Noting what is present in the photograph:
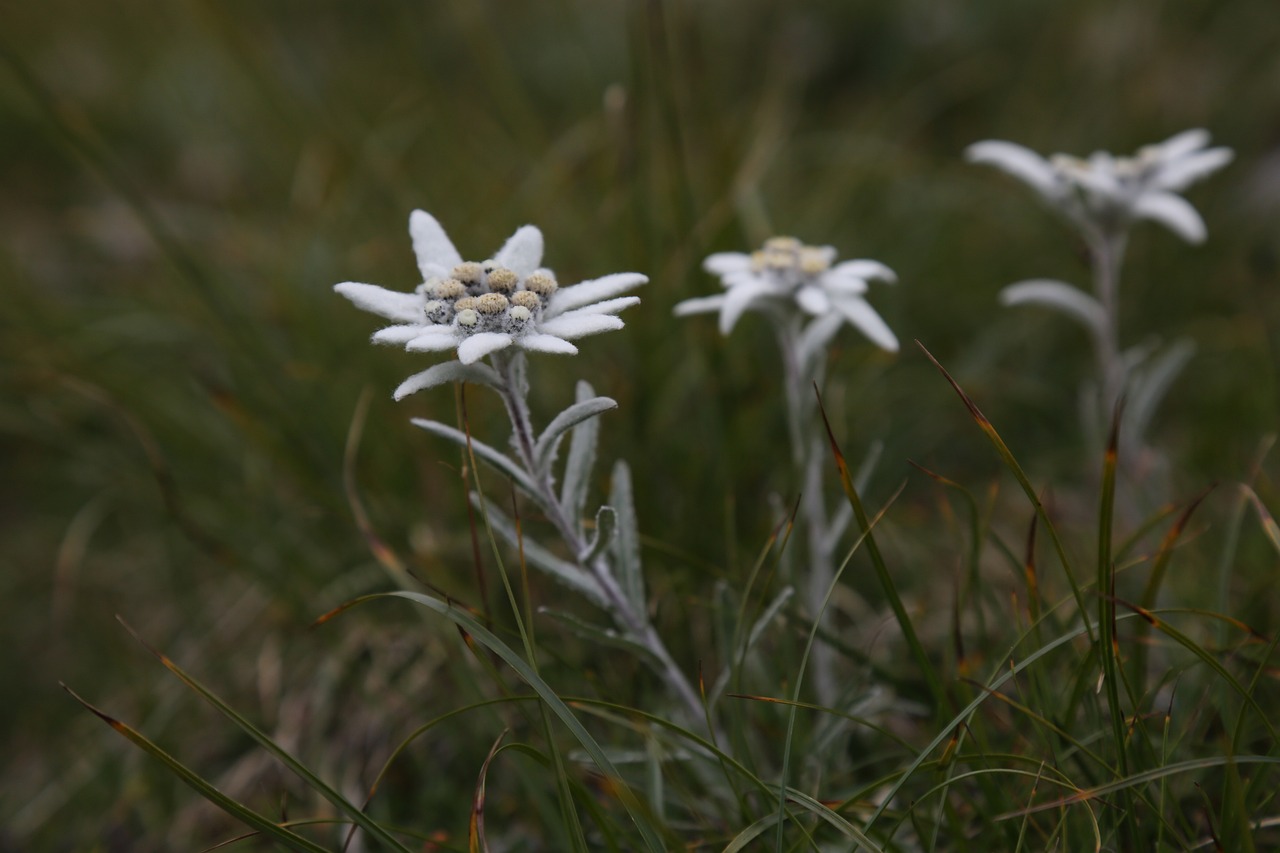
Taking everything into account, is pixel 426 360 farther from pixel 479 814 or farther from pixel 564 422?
pixel 479 814

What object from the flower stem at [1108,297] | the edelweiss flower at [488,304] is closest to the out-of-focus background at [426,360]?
the edelweiss flower at [488,304]

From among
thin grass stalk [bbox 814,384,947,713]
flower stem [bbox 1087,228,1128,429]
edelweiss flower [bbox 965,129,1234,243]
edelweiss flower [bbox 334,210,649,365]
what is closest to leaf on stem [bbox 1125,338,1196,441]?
flower stem [bbox 1087,228,1128,429]

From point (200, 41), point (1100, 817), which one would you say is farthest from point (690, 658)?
point (200, 41)

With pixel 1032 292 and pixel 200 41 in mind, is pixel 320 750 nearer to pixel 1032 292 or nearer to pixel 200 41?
pixel 1032 292

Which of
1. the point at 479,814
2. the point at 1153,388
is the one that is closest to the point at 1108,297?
the point at 1153,388

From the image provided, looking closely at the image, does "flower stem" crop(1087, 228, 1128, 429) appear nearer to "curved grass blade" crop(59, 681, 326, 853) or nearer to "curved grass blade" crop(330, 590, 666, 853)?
"curved grass blade" crop(330, 590, 666, 853)

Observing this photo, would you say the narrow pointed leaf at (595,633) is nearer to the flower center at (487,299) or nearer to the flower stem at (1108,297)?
the flower center at (487,299)
